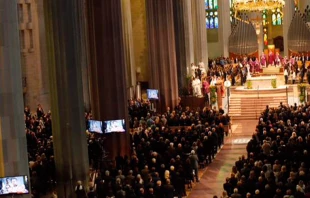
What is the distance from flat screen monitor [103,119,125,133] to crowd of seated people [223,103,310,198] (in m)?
5.29

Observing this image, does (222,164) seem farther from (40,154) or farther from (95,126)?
(40,154)

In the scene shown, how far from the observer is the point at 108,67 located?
31109 mm

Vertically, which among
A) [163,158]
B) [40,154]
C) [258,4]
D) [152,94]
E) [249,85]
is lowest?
[163,158]

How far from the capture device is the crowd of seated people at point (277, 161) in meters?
20.2

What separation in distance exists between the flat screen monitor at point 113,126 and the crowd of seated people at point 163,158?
947 mm

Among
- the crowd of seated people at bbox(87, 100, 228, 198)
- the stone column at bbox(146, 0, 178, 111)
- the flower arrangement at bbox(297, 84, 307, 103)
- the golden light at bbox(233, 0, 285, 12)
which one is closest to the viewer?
the crowd of seated people at bbox(87, 100, 228, 198)

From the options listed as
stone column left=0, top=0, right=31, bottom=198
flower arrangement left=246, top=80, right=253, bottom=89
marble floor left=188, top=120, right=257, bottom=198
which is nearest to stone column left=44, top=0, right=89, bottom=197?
marble floor left=188, top=120, right=257, bottom=198

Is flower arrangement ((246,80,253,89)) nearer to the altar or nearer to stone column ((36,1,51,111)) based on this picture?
the altar

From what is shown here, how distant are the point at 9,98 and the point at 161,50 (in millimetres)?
26914

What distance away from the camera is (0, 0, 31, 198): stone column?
717 inches

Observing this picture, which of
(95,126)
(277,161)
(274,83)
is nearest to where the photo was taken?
(277,161)

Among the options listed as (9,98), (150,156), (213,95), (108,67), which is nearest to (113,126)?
(108,67)

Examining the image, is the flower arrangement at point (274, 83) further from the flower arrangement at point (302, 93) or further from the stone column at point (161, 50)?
the stone column at point (161, 50)

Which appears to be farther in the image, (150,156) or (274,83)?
(274,83)
